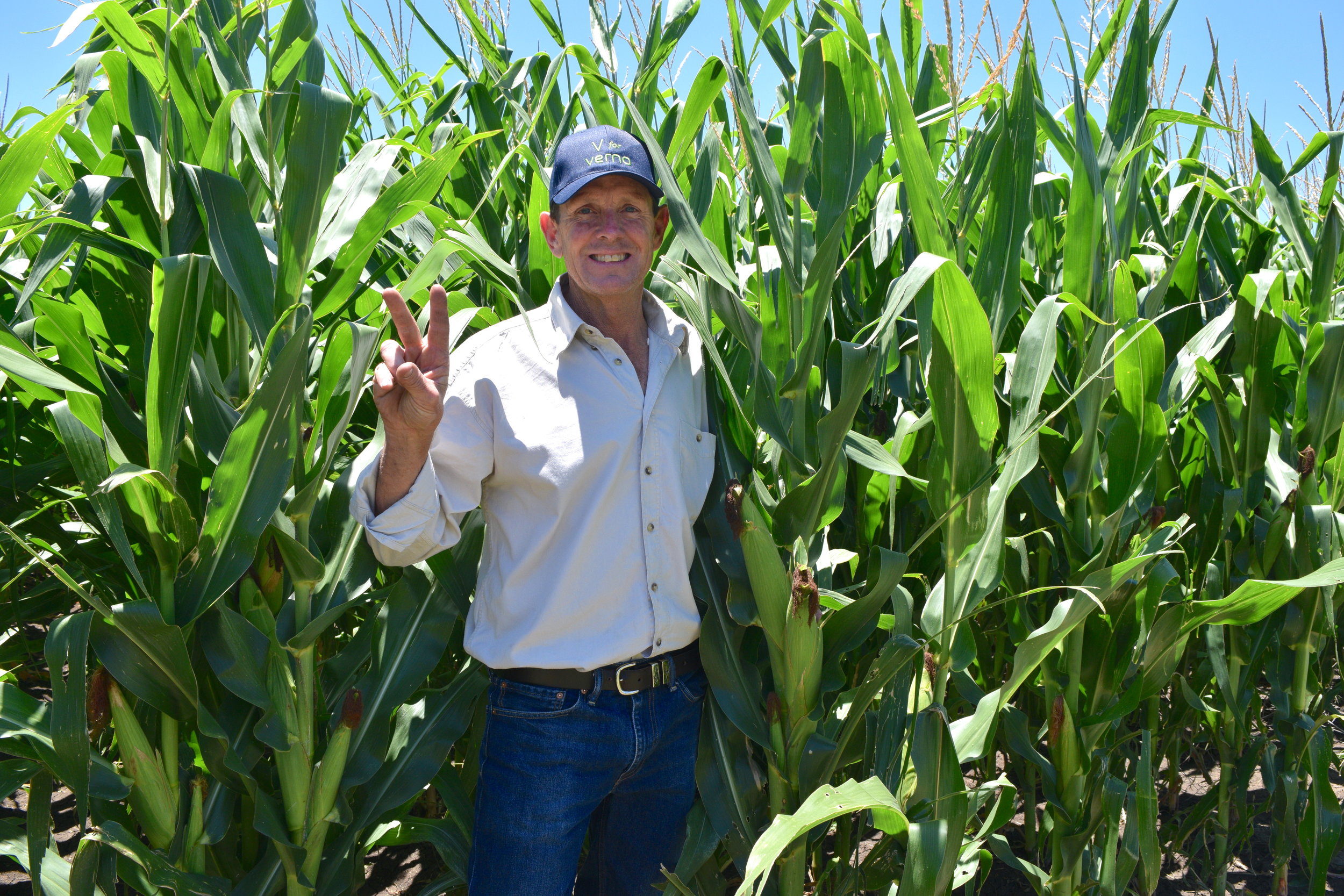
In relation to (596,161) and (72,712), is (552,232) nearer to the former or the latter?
(596,161)

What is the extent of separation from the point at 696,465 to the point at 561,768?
51cm

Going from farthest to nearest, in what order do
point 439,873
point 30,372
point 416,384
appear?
point 439,873 → point 416,384 → point 30,372

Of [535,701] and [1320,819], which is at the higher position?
[535,701]

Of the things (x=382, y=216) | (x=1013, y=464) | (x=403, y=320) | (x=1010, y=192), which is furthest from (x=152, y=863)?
(x=1010, y=192)

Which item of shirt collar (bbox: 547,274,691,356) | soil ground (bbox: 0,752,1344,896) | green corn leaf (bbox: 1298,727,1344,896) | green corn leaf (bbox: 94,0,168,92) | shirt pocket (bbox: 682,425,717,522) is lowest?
soil ground (bbox: 0,752,1344,896)

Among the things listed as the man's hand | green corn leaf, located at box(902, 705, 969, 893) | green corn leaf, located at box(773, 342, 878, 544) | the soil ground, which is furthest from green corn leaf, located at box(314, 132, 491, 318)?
the soil ground

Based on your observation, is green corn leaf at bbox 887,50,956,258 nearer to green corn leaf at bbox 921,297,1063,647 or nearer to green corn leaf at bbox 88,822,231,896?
green corn leaf at bbox 921,297,1063,647

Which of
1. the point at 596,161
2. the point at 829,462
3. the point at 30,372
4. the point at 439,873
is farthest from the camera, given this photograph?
the point at 439,873

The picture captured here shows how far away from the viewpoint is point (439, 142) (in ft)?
5.89

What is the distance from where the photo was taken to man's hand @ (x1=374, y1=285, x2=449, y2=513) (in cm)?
115

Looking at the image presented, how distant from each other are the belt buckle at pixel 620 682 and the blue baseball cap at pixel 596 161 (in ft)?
2.34

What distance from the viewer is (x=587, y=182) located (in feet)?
4.46

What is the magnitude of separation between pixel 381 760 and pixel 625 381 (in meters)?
0.67

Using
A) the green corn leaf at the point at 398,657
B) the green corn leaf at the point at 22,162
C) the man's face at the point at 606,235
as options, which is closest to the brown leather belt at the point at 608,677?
the green corn leaf at the point at 398,657
